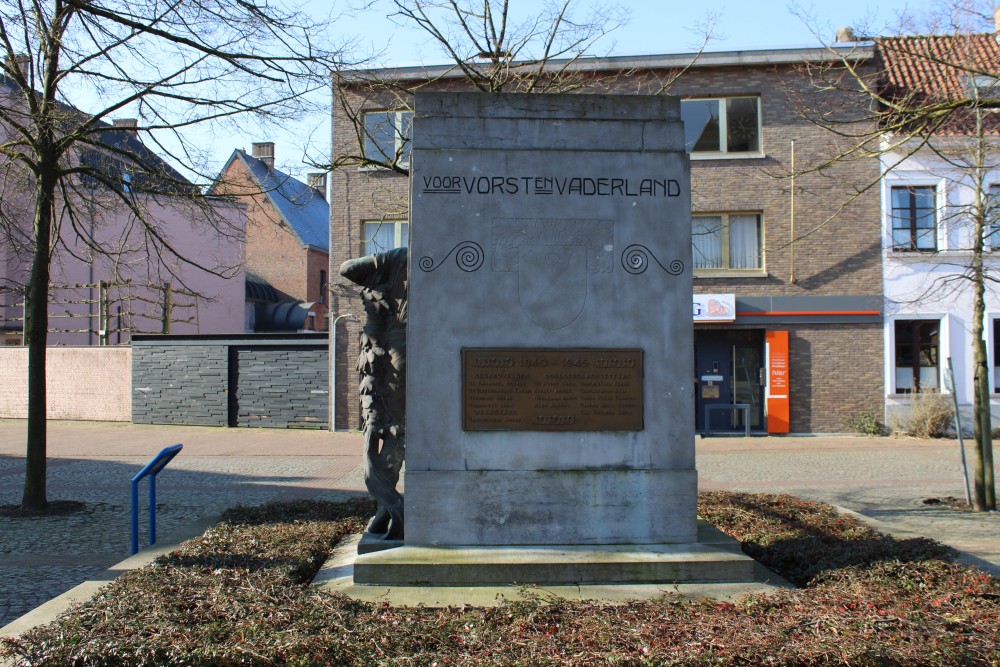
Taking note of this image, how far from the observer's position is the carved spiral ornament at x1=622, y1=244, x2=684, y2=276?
5566 millimetres

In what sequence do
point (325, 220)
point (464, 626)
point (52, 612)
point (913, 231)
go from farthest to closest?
point (325, 220)
point (913, 231)
point (52, 612)
point (464, 626)

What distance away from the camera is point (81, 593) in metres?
5.09

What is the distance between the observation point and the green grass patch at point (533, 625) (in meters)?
3.71

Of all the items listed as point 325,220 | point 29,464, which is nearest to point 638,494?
point 29,464

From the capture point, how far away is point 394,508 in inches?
227

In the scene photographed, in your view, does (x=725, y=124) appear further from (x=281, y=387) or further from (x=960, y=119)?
(x=281, y=387)

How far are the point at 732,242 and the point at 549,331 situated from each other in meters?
16.8

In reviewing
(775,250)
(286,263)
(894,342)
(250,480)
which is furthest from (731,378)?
(286,263)

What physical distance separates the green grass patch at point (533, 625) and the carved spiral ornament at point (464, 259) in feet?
7.21

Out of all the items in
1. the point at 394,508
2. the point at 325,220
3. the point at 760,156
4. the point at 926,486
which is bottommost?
the point at 926,486

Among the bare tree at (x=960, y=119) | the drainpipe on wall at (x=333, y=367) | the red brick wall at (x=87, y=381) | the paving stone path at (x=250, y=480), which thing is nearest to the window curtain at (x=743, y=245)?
the paving stone path at (x=250, y=480)

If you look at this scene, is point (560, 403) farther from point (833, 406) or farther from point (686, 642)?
point (833, 406)

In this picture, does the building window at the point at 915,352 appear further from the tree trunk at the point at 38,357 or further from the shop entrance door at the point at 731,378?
the tree trunk at the point at 38,357

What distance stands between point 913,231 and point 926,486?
10.6m
